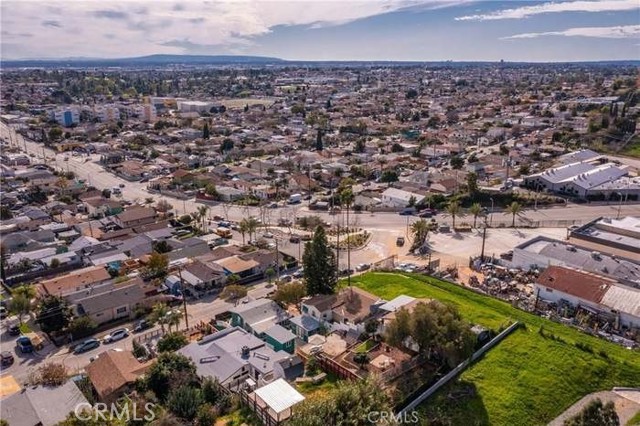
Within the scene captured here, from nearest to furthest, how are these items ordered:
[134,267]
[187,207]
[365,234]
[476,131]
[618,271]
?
1. [618,271]
2. [134,267]
3. [365,234]
4. [187,207]
5. [476,131]

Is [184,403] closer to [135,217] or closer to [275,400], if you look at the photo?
[275,400]

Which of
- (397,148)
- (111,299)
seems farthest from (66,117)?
(111,299)

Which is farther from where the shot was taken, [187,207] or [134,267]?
[187,207]

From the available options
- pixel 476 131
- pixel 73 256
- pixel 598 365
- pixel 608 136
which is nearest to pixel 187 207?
pixel 73 256

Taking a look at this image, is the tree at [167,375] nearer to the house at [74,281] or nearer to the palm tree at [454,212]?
the house at [74,281]

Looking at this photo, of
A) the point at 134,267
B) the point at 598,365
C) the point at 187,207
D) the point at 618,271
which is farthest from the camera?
the point at 187,207

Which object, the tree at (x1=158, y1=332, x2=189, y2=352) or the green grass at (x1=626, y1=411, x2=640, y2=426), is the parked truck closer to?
the tree at (x1=158, y1=332, x2=189, y2=352)

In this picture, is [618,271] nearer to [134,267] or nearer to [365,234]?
[365,234]
